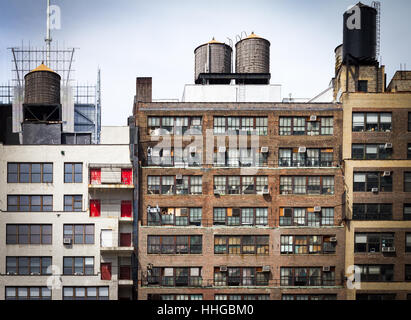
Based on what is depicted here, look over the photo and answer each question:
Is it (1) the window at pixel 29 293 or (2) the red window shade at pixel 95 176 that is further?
(2) the red window shade at pixel 95 176

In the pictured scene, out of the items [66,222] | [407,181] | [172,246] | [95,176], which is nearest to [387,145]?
[407,181]

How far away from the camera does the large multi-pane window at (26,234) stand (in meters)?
50.0

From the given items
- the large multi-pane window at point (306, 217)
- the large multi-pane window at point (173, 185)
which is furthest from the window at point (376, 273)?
the large multi-pane window at point (173, 185)

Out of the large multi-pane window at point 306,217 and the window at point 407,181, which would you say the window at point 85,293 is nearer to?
the large multi-pane window at point 306,217

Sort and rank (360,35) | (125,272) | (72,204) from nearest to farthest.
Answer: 1. (72,204)
2. (125,272)
3. (360,35)

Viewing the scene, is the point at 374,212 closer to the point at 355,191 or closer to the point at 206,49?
the point at 355,191

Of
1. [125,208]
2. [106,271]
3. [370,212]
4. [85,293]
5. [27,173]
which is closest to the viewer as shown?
[85,293]

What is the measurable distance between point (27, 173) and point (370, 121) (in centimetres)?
3457

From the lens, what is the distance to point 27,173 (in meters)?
51.2

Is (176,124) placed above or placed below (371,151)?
above

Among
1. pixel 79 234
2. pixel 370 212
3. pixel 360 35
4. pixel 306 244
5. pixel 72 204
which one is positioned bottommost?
pixel 306 244

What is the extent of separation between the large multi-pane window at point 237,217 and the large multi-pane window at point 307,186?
3460 millimetres

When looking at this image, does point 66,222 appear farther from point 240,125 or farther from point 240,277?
point 240,125

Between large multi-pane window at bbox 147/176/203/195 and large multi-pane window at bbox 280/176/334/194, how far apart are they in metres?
8.54
